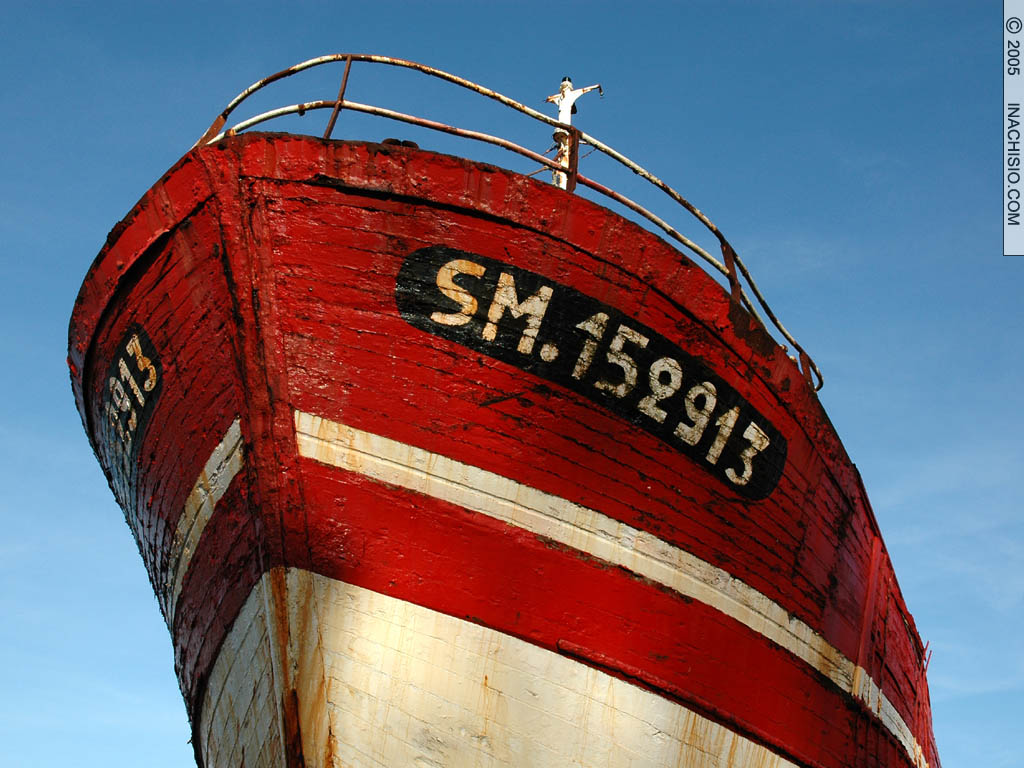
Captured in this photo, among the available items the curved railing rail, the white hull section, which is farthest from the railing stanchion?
the white hull section

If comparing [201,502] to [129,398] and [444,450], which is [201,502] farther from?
[444,450]

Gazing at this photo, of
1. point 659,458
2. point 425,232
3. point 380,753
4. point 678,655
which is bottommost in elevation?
point 380,753

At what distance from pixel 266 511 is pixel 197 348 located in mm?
1046

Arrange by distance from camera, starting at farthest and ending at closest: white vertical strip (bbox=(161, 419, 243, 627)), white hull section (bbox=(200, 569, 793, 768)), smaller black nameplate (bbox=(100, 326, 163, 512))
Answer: smaller black nameplate (bbox=(100, 326, 163, 512)) → white vertical strip (bbox=(161, 419, 243, 627)) → white hull section (bbox=(200, 569, 793, 768))

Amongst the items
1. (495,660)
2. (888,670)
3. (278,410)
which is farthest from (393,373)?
(888,670)

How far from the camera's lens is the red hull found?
5398mm

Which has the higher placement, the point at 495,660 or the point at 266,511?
the point at 266,511

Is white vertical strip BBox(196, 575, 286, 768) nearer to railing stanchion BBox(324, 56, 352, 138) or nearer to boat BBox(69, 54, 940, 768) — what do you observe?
boat BBox(69, 54, 940, 768)

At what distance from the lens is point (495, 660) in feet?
17.4

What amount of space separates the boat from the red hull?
15 millimetres

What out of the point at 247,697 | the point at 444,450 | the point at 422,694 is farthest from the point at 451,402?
the point at 247,697

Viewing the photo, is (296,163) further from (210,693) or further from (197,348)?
(210,693)

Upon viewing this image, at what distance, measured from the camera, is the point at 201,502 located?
20.0 feet

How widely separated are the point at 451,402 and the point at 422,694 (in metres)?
1.51
